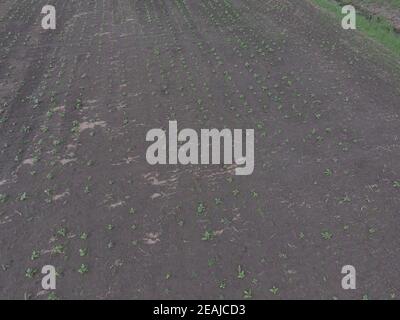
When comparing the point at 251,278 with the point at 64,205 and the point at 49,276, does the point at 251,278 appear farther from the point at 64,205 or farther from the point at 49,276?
the point at 64,205

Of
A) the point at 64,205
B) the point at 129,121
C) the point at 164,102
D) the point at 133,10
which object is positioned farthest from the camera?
the point at 133,10

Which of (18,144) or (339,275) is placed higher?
(18,144)

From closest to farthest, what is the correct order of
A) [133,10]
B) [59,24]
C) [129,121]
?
[129,121], [59,24], [133,10]

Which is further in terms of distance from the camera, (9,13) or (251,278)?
(9,13)

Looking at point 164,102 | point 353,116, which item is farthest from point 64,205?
point 353,116

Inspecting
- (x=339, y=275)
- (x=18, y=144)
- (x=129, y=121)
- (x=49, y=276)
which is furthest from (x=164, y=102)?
(x=339, y=275)

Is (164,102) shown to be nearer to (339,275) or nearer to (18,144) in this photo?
(18,144)
